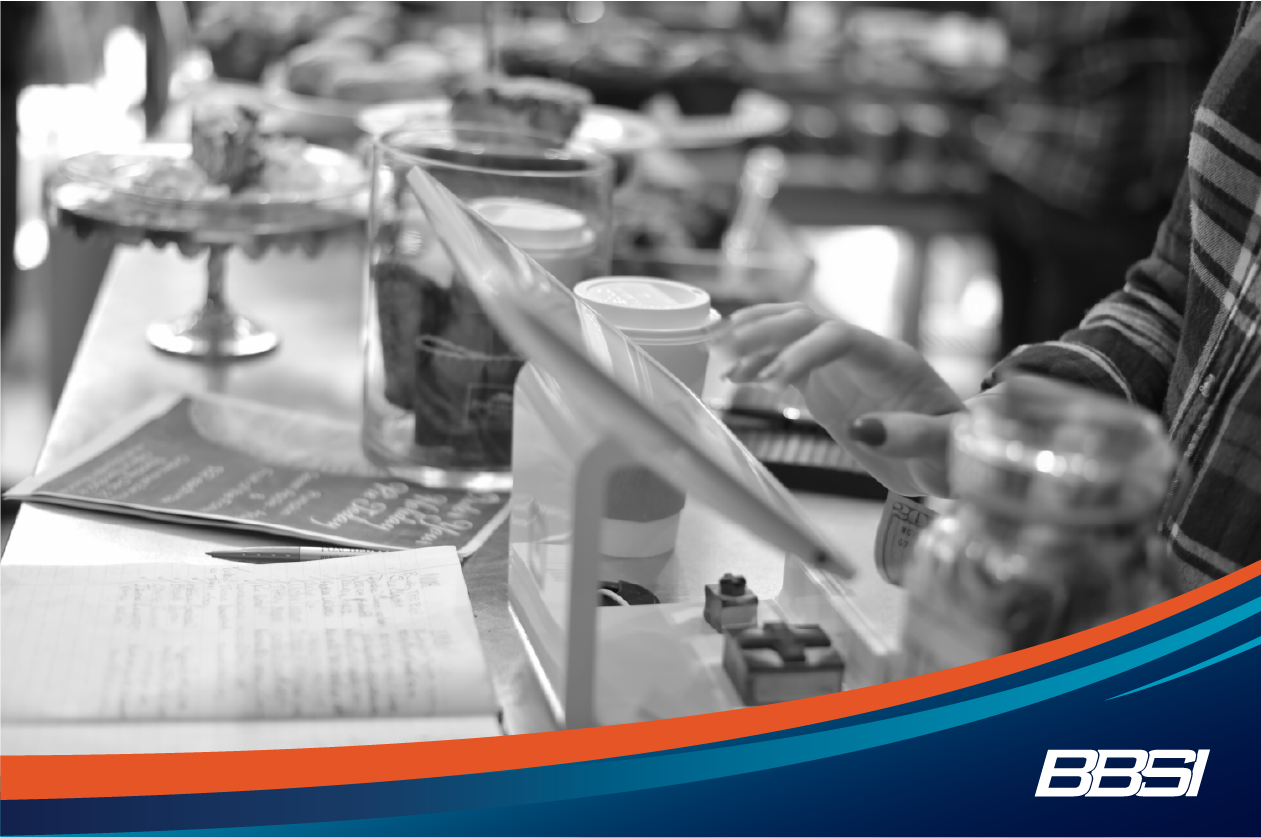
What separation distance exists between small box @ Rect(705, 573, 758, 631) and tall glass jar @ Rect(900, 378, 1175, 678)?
193 mm

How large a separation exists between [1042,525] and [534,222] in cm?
63

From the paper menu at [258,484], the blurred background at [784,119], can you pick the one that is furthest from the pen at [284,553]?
the blurred background at [784,119]

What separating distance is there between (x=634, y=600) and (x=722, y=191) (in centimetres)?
160

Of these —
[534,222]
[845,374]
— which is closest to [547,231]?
[534,222]

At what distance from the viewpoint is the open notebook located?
61 cm

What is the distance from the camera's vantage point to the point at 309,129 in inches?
89.7

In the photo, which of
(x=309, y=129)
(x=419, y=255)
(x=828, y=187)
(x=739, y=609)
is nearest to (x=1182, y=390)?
(x=739, y=609)

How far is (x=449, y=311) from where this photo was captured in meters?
1.01

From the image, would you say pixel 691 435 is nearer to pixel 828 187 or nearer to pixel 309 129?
pixel 309 129

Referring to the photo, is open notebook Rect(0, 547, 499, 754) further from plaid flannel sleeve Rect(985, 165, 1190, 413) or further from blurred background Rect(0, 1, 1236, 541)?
blurred background Rect(0, 1, 1236, 541)

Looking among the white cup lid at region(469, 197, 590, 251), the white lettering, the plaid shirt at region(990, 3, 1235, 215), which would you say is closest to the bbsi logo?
the white lettering

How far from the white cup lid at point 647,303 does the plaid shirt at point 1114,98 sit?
2.00 meters

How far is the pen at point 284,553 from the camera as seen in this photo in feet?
2.75

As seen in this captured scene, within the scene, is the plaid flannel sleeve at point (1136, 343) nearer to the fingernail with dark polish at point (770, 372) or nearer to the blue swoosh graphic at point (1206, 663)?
the fingernail with dark polish at point (770, 372)
